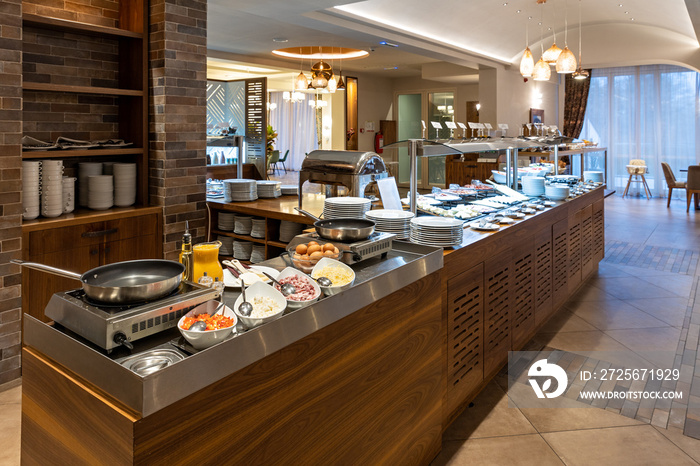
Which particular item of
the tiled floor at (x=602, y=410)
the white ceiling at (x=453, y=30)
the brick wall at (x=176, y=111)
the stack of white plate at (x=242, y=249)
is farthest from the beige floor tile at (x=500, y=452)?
the white ceiling at (x=453, y=30)

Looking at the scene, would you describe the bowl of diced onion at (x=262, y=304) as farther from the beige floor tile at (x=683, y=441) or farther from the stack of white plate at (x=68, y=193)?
the stack of white plate at (x=68, y=193)

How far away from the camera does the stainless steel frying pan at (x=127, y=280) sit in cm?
130

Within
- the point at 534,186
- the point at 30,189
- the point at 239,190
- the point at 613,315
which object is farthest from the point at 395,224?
the point at 613,315

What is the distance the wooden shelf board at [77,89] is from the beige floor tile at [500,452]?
3022 millimetres

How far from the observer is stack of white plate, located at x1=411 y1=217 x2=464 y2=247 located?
8.11 ft

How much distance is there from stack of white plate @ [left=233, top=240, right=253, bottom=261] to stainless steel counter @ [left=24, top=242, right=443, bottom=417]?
239 cm

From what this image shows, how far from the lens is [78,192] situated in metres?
3.67

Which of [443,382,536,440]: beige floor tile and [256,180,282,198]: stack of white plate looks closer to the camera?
[443,382,536,440]: beige floor tile

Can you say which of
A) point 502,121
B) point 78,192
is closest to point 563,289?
point 78,192

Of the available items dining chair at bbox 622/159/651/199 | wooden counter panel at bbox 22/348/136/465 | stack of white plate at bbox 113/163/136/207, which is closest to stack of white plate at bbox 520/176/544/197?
stack of white plate at bbox 113/163/136/207

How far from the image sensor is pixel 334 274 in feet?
5.84

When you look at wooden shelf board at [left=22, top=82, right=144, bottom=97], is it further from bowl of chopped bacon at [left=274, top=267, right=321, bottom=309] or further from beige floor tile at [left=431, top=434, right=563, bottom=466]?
beige floor tile at [left=431, top=434, right=563, bottom=466]

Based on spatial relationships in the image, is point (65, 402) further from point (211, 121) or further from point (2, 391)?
point (211, 121)

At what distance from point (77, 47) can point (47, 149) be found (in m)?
0.82
